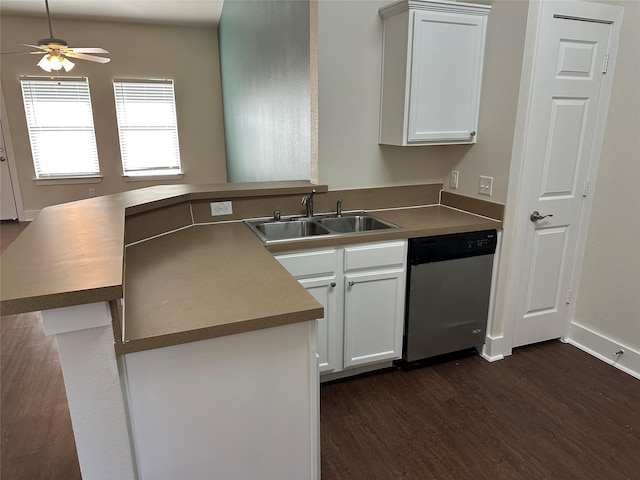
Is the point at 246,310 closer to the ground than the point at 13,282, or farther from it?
closer to the ground

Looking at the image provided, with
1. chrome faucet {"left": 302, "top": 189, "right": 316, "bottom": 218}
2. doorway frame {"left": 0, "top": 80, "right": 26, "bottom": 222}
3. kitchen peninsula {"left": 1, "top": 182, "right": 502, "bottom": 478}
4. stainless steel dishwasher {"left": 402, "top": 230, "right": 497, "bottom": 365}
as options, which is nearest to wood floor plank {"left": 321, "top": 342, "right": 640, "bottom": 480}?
stainless steel dishwasher {"left": 402, "top": 230, "right": 497, "bottom": 365}

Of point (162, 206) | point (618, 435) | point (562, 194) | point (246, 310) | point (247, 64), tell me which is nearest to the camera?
point (246, 310)

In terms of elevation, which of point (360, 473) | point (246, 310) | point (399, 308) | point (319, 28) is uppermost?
point (319, 28)

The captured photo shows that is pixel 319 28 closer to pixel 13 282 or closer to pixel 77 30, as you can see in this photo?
pixel 13 282

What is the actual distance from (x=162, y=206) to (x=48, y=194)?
17.2 feet

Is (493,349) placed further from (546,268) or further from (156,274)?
(156,274)

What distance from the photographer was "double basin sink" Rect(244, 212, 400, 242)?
250 cm

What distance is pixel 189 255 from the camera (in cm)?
185

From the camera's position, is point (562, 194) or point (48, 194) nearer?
point (562, 194)

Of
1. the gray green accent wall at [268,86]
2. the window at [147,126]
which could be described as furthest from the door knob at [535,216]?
the window at [147,126]

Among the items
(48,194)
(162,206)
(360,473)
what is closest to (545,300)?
(360,473)

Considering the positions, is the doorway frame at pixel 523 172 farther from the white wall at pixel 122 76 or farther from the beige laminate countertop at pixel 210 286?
the white wall at pixel 122 76

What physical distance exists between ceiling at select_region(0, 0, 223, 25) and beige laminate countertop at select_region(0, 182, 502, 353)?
13.5 ft

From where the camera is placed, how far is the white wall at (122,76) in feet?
19.2
